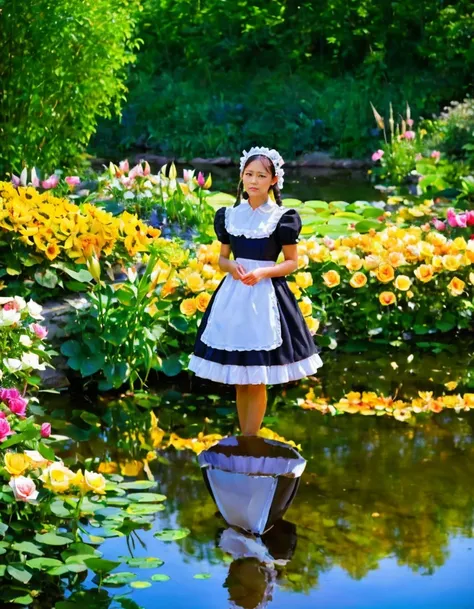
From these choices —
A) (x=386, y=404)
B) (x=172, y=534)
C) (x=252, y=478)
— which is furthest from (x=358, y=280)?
(x=172, y=534)

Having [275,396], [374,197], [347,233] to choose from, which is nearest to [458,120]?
[374,197]

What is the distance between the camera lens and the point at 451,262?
6984 millimetres

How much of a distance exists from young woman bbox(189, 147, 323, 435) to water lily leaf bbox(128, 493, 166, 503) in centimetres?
54

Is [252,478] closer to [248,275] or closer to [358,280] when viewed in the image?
[248,275]

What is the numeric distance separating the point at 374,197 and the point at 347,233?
445 centimetres

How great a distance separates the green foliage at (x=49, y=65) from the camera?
845cm

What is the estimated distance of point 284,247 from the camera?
190 inches

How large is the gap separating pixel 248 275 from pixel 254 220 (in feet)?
0.89

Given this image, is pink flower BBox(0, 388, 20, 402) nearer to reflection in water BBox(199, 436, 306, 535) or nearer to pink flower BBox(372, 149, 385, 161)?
reflection in water BBox(199, 436, 306, 535)

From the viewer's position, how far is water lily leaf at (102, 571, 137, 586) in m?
3.86

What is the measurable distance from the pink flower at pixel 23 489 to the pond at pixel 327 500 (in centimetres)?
37

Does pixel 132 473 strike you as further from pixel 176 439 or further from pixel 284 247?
pixel 284 247

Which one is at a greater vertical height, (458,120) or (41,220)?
(458,120)

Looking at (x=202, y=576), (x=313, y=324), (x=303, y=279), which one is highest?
(x=303, y=279)
